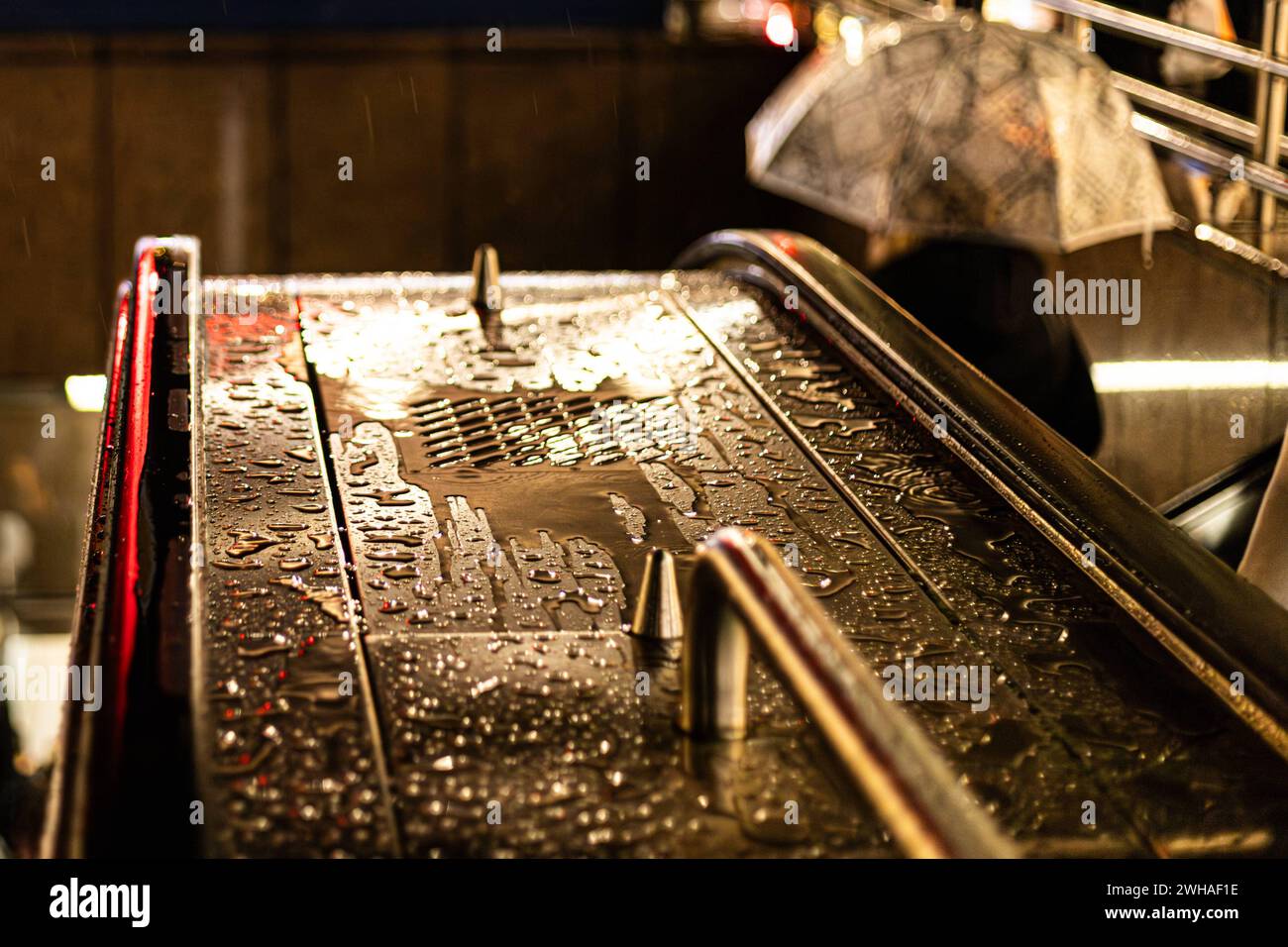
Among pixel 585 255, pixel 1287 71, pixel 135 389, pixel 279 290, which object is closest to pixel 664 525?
pixel 135 389

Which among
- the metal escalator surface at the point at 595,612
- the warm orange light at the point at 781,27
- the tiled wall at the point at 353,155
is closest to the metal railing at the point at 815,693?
the metal escalator surface at the point at 595,612

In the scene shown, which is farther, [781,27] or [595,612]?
[781,27]

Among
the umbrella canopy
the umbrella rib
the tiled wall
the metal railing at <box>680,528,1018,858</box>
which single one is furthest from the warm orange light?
the metal railing at <box>680,528,1018,858</box>

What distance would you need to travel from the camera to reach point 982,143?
11.7 feet

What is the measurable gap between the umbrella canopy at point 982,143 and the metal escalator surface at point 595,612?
513 millimetres

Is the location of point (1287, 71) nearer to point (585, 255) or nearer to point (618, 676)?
point (618, 676)

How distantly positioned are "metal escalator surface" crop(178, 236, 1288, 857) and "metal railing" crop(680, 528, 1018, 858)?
11cm

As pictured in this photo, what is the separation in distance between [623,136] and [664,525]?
446cm

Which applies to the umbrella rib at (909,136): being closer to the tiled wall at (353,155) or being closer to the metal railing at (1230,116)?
the metal railing at (1230,116)

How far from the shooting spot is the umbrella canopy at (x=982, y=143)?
3.50 meters

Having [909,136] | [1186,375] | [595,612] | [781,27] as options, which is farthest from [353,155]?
[595,612]

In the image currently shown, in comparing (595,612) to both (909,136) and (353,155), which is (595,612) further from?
(353,155)

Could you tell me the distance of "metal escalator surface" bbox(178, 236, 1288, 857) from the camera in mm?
1741

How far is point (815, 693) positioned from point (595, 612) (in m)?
0.90
